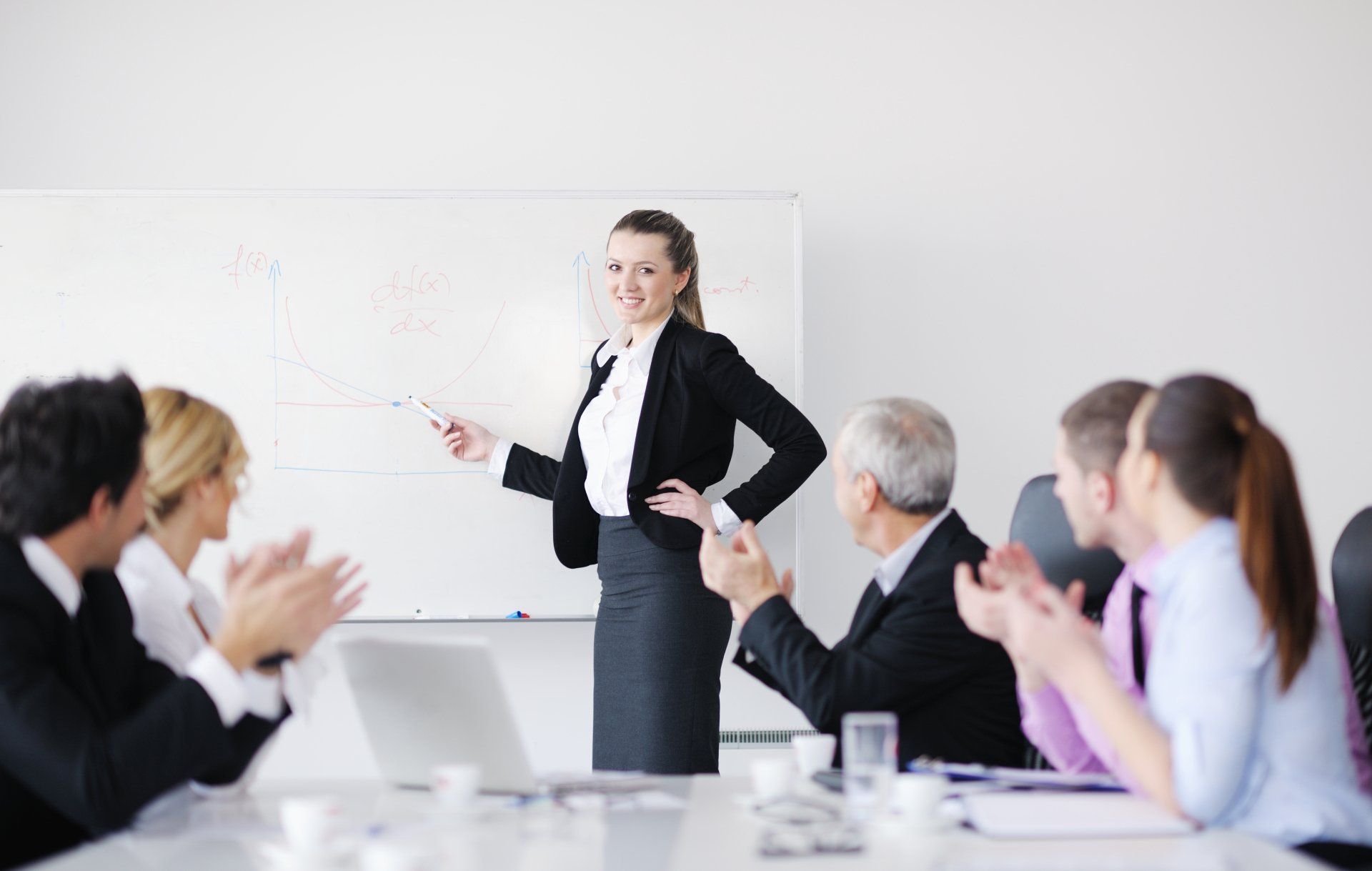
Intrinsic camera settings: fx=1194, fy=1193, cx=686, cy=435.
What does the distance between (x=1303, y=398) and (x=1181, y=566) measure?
242 cm

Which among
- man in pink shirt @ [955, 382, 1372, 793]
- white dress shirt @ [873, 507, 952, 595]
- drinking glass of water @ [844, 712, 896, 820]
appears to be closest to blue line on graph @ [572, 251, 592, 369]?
white dress shirt @ [873, 507, 952, 595]

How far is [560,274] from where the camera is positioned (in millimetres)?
3287

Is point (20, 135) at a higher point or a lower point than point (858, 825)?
higher

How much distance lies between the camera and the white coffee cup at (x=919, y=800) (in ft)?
4.39

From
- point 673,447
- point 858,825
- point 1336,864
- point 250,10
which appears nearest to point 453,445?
point 673,447

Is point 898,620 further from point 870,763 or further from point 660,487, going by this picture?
point 660,487

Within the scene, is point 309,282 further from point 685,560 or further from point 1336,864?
point 1336,864

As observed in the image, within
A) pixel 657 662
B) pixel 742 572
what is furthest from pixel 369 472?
pixel 742 572

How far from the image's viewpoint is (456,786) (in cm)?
146

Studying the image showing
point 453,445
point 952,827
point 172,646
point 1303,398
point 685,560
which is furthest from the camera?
point 1303,398

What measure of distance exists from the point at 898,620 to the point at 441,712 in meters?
0.67

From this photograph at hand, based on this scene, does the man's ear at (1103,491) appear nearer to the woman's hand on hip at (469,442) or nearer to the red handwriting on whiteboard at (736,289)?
the red handwriting on whiteboard at (736,289)

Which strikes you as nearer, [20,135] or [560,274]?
[560,274]

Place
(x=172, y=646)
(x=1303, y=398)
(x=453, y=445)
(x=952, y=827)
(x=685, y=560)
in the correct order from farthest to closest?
(x=1303, y=398)
(x=453, y=445)
(x=685, y=560)
(x=172, y=646)
(x=952, y=827)
